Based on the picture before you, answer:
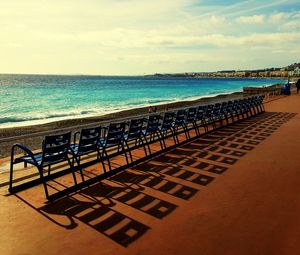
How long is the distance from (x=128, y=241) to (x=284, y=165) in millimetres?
4862

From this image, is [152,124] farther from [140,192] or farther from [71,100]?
[71,100]

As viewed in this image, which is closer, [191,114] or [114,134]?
[114,134]

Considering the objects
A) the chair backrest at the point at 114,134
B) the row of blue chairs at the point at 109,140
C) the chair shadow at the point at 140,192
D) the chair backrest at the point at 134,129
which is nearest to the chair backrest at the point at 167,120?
the row of blue chairs at the point at 109,140

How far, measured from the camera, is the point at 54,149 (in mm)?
5523

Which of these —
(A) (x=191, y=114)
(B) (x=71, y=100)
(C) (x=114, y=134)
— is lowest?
(B) (x=71, y=100)

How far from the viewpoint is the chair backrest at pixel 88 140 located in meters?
6.21

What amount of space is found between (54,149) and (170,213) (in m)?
2.08

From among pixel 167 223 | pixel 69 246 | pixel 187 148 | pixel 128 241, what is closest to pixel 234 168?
pixel 187 148

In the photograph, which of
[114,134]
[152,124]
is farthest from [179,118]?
[114,134]

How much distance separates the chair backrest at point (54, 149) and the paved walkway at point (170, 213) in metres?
0.61

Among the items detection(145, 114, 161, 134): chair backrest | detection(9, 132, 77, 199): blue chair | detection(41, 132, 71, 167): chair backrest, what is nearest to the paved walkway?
detection(9, 132, 77, 199): blue chair

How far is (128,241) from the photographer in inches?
160

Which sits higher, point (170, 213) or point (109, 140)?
point (109, 140)

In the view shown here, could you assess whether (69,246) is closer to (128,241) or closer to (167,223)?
(128,241)
